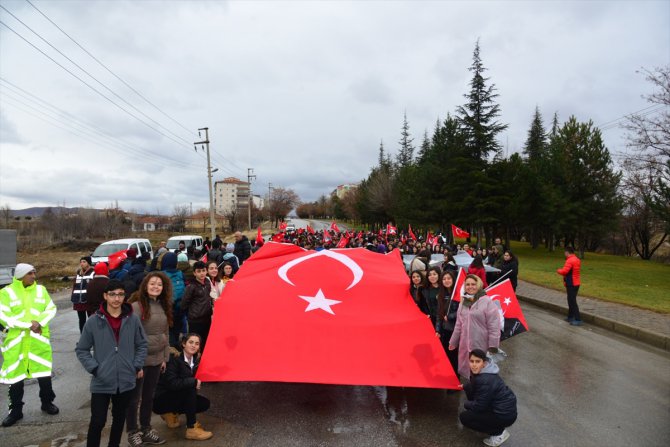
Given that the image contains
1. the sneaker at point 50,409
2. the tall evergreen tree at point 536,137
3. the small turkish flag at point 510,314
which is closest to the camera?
the sneaker at point 50,409

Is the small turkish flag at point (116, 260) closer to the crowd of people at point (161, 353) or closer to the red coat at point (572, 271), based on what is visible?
the crowd of people at point (161, 353)

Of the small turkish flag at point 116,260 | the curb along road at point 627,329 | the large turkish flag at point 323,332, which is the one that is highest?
the small turkish flag at point 116,260

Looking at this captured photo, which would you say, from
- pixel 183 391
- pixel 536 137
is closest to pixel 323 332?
pixel 183 391

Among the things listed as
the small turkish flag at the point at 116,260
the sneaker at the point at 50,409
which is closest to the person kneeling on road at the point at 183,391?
the sneaker at the point at 50,409

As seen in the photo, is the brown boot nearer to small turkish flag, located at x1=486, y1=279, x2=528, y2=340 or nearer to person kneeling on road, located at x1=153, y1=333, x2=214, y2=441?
person kneeling on road, located at x1=153, y1=333, x2=214, y2=441

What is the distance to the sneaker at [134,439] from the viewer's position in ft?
13.2

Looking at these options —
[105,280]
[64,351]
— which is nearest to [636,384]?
[105,280]

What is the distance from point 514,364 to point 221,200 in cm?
16737

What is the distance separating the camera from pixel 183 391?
4.29m

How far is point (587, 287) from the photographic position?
50.6ft

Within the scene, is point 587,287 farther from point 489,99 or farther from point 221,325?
point 489,99

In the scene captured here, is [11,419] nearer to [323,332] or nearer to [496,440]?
[323,332]

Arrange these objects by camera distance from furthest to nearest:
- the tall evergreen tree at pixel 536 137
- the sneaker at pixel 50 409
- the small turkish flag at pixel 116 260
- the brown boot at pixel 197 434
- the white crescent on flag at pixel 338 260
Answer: the tall evergreen tree at pixel 536 137
the small turkish flag at pixel 116 260
the white crescent on flag at pixel 338 260
the sneaker at pixel 50 409
the brown boot at pixel 197 434

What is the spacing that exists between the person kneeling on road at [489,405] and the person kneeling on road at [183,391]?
2898 millimetres
